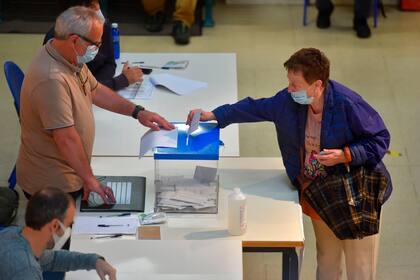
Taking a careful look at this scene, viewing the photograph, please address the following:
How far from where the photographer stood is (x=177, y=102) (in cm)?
428

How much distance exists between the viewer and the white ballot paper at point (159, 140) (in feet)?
11.3

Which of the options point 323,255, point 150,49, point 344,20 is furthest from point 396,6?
point 323,255

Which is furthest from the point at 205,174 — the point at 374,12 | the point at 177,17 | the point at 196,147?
the point at 374,12

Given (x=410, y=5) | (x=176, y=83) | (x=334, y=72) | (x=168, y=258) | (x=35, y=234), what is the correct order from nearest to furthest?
(x=35, y=234) → (x=168, y=258) → (x=176, y=83) → (x=334, y=72) → (x=410, y=5)

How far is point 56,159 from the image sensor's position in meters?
3.41

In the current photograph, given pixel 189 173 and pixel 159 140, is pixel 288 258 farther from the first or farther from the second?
pixel 159 140

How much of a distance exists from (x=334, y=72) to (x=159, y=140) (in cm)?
305

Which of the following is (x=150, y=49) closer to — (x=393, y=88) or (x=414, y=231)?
(x=393, y=88)

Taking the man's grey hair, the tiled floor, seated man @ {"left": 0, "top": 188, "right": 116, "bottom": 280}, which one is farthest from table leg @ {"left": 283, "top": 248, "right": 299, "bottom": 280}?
the man's grey hair

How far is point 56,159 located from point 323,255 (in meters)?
1.28

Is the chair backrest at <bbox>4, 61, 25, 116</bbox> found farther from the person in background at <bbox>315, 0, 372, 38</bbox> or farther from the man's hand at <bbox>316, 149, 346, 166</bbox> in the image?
the person in background at <bbox>315, 0, 372, 38</bbox>

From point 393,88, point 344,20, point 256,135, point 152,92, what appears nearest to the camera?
point 152,92

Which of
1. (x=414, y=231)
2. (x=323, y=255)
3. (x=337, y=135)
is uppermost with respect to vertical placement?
(x=337, y=135)

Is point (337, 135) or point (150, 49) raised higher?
point (337, 135)
